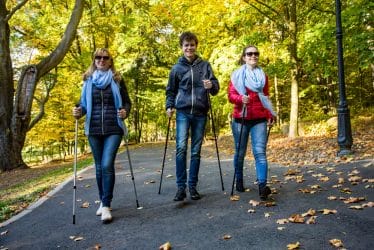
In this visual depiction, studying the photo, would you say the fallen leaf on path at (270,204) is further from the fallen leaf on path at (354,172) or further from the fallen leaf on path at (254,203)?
the fallen leaf on path at (354,172)

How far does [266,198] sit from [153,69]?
2130 cm

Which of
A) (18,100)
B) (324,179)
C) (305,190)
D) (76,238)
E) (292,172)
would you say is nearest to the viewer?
(76,238)

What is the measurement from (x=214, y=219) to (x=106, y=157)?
1530 millimetres

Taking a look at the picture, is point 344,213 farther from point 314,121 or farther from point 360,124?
point 314,121

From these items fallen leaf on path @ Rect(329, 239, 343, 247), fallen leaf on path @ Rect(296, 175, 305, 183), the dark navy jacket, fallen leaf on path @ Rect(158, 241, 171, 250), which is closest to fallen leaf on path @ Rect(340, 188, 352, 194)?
fallen leaf on path @ Rect(296, 175, 305, 183)

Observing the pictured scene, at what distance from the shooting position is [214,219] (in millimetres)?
4957

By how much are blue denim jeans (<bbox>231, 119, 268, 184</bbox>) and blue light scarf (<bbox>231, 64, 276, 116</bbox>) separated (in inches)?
11.4

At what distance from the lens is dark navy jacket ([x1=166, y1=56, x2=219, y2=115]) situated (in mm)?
5734

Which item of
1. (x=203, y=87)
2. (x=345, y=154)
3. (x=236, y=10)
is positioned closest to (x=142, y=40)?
(x=236, y=10)

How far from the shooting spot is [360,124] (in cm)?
1490

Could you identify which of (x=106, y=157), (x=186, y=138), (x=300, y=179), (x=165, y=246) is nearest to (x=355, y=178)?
(x=300, y=179)

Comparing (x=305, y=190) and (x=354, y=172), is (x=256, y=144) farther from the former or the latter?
(x=354, y=172)

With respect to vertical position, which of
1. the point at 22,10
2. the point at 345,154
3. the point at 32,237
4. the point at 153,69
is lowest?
the point at 32,237

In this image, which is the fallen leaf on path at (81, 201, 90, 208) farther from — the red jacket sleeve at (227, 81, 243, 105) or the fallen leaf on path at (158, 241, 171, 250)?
the red jacket sleeve at (227, 81, 243, 105)
